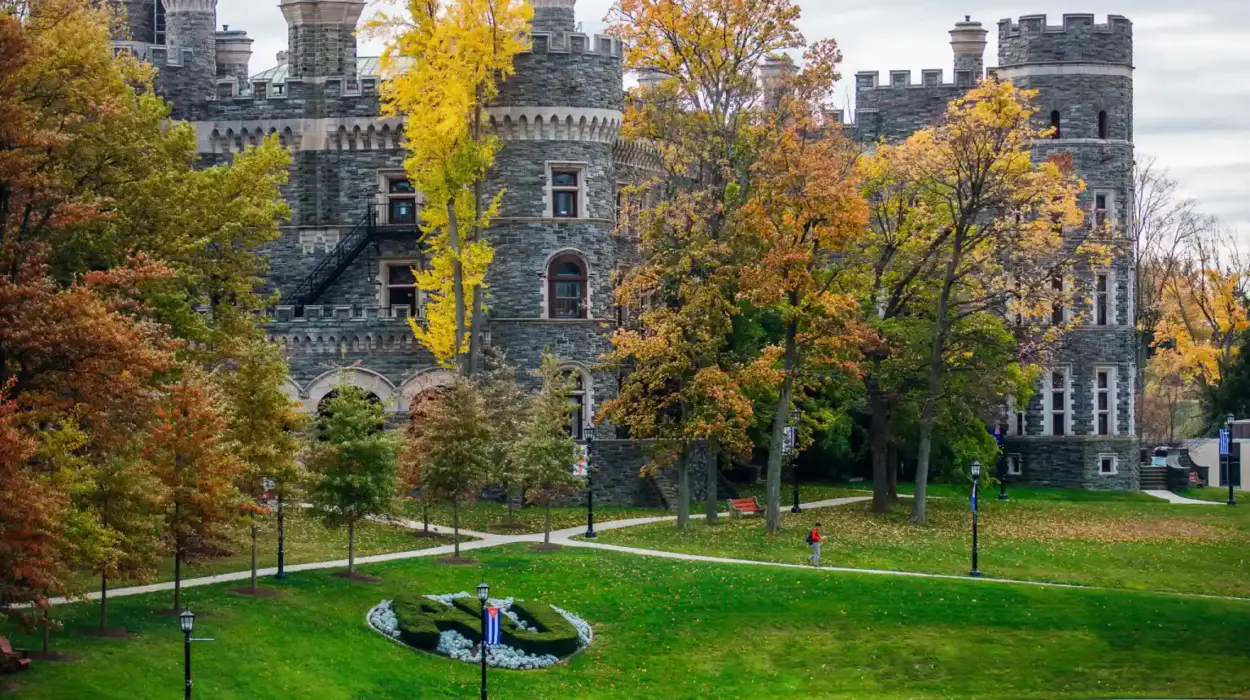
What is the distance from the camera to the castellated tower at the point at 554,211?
61.4m

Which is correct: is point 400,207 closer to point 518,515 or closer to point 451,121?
point 451,121

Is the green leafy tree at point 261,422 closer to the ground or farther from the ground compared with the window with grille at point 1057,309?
closer to the ground

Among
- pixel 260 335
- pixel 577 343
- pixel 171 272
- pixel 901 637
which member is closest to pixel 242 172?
pixel 260 335

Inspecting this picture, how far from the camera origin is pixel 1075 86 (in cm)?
7006

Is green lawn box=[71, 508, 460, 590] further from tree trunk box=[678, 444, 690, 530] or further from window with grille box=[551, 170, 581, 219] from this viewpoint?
window with grille box=[551, 170, 581, 219]

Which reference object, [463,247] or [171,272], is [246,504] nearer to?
[171,272]

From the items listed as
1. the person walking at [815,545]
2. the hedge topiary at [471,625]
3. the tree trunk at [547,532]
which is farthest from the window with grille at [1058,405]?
the hedge topiary at [471,625]

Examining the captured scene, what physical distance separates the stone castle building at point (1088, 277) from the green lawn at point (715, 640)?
2325 centimetres

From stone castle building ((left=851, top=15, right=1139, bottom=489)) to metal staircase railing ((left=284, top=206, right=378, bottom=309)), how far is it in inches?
909

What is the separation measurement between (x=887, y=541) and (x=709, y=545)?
518 cm

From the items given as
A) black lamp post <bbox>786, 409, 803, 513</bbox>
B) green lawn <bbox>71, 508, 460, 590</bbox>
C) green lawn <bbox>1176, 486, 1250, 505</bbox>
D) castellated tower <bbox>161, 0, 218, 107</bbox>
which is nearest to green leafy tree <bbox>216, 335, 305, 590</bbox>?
green lawn <bbox>71, 508, 460, 590</bbox>

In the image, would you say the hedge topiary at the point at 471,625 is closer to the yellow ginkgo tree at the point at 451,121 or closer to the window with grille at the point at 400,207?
the yellow ginkgo tree at the point at 451,121

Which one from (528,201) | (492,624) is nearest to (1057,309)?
(528,201)

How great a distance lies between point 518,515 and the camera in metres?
57.3
